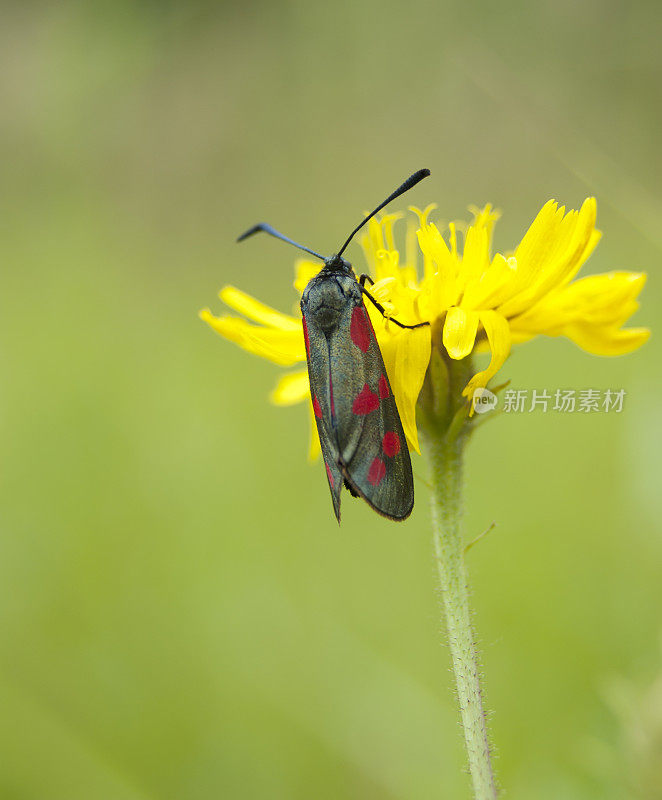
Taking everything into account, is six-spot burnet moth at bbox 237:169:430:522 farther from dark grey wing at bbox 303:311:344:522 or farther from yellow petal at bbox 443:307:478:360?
yellow petal at bbox 443:307:478:360

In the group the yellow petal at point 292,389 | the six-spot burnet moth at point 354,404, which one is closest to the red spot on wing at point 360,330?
the six-spot burnet moth at point 354,404

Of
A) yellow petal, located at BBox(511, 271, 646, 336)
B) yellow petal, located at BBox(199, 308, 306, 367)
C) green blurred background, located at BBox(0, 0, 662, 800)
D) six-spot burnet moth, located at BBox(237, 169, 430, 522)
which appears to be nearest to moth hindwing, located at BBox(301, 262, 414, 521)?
six-spot burnet moth, located at BBox(237, 169, 430, 522)

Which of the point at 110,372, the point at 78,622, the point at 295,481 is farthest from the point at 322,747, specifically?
the point at 110,372

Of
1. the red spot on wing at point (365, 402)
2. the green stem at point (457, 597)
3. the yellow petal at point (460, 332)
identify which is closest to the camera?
the green stem at point (457, 597)

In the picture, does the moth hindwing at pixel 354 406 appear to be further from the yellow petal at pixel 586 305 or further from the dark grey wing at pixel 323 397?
the yellow petal at pixel 586 305

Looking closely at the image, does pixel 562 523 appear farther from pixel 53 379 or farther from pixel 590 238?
pixel 53 379

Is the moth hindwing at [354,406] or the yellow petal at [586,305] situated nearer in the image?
the moth hindwing at [354,406]

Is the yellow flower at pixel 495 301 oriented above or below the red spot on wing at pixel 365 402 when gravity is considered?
above

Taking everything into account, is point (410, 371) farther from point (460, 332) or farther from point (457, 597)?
point (457, 597)
